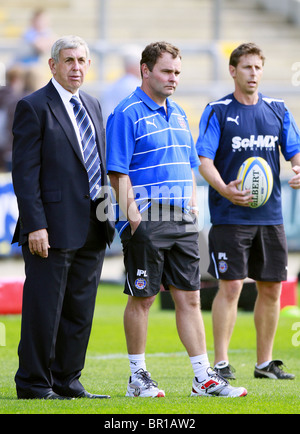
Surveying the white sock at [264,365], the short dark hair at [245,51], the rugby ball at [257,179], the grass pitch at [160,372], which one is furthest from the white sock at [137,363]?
the short dark hair at [245,51]

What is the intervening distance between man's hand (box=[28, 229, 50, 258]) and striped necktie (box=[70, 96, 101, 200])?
0.42 metres

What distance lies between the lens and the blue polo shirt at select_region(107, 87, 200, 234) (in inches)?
228

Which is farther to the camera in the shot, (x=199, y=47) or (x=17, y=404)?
(x=199, y=47)

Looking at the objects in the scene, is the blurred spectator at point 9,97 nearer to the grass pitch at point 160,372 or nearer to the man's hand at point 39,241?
the grass pitch at point 160,372

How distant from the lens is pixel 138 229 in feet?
19.0

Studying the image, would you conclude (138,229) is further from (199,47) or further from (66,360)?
(199,47)

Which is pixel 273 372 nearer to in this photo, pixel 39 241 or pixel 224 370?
pixel 224 370

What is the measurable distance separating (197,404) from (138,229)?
1.13 m

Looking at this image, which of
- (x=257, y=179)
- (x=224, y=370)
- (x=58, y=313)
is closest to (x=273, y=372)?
(x=224, y=370)

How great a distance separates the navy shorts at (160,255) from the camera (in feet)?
19.0

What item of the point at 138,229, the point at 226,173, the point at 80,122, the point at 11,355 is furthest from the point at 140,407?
the point at 11,355

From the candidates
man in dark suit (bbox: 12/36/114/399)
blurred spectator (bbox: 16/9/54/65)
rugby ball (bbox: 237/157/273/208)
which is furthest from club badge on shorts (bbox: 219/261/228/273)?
blurred spectator (bbox: 16/9/54/65)

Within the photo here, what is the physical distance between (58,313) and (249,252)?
1.94 meters

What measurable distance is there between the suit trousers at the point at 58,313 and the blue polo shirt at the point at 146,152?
0.33 meters
